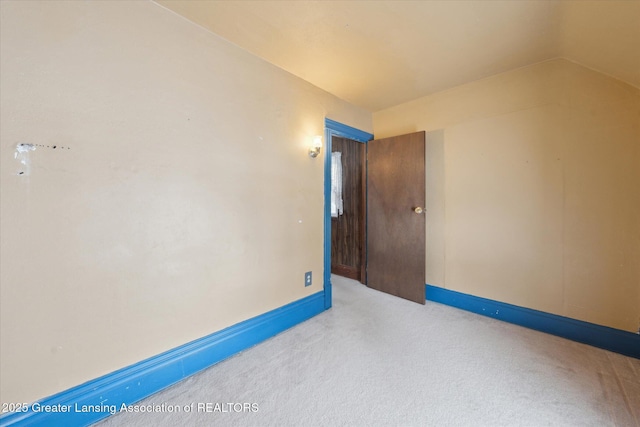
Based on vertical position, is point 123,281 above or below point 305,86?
below

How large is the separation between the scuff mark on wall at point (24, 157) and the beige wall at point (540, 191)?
3175 mm

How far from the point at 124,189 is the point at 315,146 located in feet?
5.08

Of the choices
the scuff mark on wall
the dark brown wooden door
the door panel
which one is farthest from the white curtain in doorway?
the scuff mark on wall

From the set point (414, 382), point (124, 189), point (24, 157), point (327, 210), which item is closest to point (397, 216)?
point (327, 210)

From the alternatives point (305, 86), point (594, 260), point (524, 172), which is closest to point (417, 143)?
point (524, 172)

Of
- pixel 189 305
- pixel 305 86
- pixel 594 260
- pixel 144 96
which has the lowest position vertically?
pixel 189 305

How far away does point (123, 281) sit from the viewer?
53.3 inches

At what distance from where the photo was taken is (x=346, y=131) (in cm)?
286

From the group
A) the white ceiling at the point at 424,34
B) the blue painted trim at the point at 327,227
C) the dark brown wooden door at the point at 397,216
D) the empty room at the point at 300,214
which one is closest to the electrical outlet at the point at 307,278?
the empty room at the point at 300,214

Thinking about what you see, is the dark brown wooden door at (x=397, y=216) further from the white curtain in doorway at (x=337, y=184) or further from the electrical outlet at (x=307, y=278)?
the electrical outlet at (x=307, y=278)

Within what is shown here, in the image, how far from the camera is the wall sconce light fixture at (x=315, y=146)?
235cm

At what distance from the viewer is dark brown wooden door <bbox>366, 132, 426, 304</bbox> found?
2736 mm

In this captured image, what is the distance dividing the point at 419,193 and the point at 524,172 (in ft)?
3.05

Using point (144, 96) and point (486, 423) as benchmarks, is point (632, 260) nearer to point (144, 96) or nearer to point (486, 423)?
point (486, 423)
